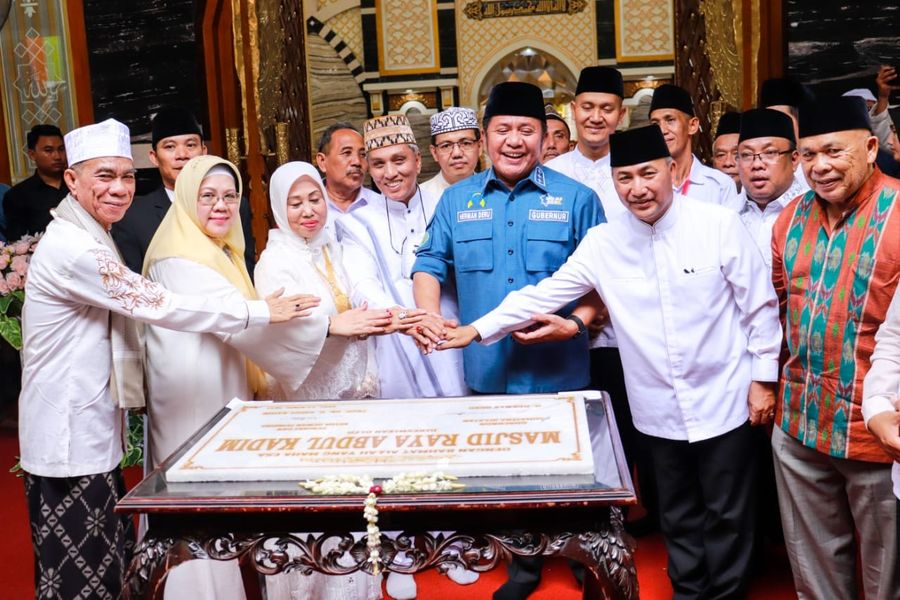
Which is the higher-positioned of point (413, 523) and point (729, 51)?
point (729, 51)

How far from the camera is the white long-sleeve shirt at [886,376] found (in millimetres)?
2010

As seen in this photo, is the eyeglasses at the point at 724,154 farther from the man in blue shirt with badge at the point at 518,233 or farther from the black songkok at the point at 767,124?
the man in blue shirt with badge at the point at 518,233

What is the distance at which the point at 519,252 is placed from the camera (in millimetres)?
3016

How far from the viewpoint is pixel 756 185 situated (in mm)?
3363

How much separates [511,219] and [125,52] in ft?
12.3

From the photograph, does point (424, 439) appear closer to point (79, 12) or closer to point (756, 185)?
point (756, 185)

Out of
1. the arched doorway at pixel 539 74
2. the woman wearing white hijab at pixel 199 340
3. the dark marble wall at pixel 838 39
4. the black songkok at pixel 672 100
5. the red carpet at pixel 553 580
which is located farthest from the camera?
the arched doorway at pixel 539 74

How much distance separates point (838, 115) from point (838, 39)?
296cm

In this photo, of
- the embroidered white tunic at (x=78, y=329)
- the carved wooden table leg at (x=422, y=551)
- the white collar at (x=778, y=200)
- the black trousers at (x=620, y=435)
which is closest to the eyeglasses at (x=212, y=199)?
the embroidered white tunic at (x=78, y=329)

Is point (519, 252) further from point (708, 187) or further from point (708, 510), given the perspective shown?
point (708, 187)

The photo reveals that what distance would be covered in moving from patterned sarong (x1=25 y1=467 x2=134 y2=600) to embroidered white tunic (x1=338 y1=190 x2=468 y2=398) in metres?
1.05

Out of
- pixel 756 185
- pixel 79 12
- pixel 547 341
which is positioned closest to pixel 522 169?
pixel 547 341

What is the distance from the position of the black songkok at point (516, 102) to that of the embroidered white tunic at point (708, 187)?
3.25 ft

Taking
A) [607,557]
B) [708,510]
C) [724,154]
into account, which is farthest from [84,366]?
[724,154]
